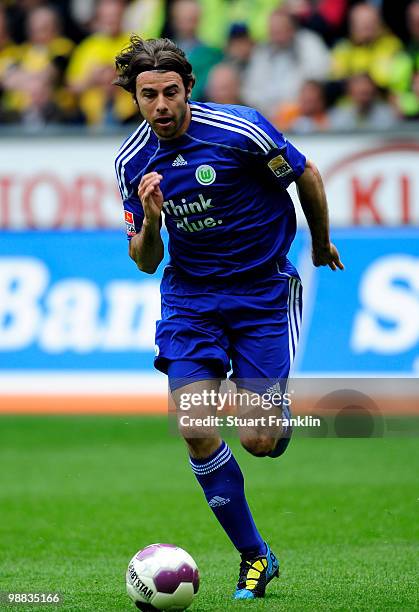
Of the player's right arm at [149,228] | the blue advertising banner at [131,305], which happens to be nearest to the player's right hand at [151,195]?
the player's right arm at [149,228]

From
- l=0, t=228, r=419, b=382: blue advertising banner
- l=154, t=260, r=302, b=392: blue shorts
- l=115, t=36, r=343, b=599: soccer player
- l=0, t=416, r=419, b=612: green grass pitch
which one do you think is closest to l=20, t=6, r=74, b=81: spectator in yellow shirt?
l=0, t=228, r=419, b=382: blue advertising banner

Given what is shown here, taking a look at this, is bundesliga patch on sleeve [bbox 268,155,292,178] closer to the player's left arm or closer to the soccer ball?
the player's left arm

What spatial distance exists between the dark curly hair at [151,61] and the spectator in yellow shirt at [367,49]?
25.3 feet

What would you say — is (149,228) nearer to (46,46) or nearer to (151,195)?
(151,195)

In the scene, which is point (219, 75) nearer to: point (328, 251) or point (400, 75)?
point (400, 75)

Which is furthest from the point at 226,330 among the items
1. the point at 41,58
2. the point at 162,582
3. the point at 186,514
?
the point at 41,58

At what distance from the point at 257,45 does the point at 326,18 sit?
794 millimetres

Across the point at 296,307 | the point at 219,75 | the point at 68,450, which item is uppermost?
the point at 219,75

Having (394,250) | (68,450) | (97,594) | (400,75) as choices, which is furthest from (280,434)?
(400,75)

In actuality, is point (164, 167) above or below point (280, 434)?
above

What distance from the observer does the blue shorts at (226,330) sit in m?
5.54

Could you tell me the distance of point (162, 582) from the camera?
5074 mm

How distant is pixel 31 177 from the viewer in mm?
12391

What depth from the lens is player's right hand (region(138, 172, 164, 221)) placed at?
5207 mm
